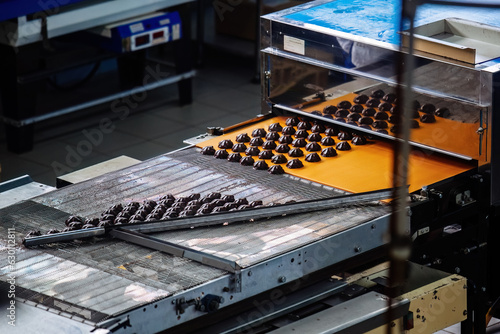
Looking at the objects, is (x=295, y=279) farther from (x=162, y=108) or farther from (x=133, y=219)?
(x=162, y=108)

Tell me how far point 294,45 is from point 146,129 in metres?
3.10

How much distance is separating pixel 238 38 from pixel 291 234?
622 cm

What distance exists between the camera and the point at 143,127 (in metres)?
8.21

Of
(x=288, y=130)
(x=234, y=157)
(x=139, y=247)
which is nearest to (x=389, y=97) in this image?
(x=288, y=130)

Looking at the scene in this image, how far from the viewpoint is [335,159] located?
4910mm

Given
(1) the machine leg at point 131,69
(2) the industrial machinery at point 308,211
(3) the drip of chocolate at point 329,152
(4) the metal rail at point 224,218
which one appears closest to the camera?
(2) the industrial machinery at point 308,211

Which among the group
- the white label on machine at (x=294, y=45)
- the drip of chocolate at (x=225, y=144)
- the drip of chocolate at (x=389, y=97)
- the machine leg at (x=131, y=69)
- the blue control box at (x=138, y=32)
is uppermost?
the white label on machine at (x=294, y=45)

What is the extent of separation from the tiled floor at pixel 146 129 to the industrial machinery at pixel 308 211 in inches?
95.2

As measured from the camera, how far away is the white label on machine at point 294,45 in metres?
5.27

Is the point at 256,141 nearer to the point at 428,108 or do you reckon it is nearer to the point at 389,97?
the point at 389,97

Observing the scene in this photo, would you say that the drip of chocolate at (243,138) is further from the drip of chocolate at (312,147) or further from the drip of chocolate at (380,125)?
the drip of chocolate at (380,125)

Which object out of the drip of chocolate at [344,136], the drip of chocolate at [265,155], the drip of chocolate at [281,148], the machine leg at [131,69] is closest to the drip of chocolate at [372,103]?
the drip of chocolate at [344,136]

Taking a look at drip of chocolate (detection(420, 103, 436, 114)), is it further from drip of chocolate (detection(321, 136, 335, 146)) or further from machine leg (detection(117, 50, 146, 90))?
machine leg (detection(117, 50, 146, 90))

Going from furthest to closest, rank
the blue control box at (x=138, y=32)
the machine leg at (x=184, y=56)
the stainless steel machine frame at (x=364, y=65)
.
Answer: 1. the machine leg at (x=184, y=56)
2. the blue control box at (x=138, y=32)
3. the stainless steel machine frame at (x=364, y=65)
